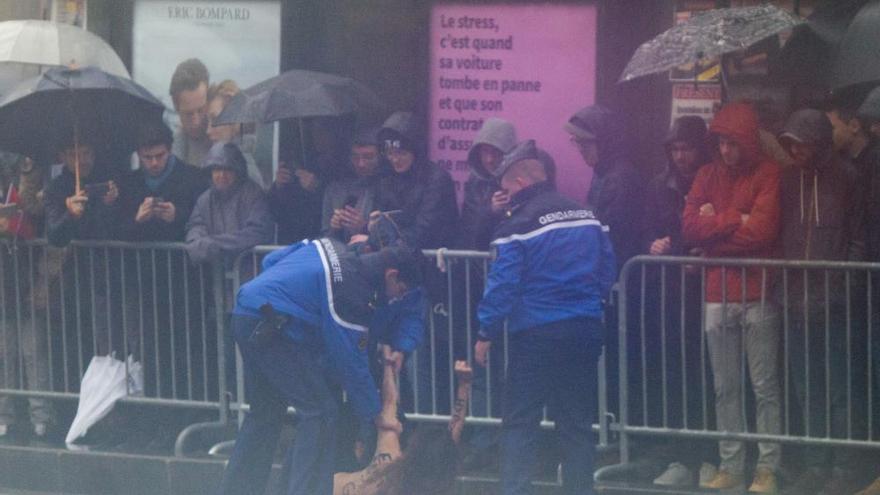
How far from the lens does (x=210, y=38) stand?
436 inches

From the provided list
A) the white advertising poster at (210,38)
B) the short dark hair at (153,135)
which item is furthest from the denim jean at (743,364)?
the white advertising poster at (210,38)

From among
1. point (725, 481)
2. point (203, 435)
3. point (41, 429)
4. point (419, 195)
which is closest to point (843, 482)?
point (725, 481)

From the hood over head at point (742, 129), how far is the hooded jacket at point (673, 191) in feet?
1.01

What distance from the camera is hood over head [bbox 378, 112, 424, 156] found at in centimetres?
940

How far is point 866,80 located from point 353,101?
3.15 m

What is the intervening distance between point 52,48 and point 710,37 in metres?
4.17

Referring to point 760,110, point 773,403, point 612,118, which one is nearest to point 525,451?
point 773,403

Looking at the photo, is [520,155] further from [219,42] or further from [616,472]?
[219,42]

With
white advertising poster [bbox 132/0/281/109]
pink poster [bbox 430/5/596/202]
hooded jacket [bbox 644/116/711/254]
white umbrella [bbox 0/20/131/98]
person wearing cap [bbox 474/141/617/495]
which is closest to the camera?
person wearing cap [bbox 474/141/617/495]

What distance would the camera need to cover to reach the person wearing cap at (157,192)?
9773 mm

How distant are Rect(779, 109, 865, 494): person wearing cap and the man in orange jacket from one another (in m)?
0.12

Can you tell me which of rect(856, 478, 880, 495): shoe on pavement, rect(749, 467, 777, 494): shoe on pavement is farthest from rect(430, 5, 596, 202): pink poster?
rect(856, 478, 880, 495): shoe on pavement

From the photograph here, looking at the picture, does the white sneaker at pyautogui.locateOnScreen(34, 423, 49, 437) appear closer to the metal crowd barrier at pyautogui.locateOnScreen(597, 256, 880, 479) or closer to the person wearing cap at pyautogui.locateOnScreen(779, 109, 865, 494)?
the metal crowd barrier at pyautogui.locateOnScreen(597, 256, 880, 479)

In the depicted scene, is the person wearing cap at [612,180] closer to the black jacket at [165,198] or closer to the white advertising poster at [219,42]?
the black jacket at [165,198]
